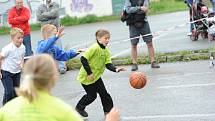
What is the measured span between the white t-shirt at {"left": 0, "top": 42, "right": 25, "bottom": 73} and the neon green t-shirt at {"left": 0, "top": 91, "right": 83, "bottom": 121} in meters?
4.86

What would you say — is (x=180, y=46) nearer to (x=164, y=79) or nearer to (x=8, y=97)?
(x=164, y=79)

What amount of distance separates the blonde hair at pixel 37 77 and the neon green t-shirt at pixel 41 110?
53mm

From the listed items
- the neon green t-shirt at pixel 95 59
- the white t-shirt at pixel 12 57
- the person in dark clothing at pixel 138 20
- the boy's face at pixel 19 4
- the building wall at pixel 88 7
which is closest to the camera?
the neon green t-shirt at pixel 95 59

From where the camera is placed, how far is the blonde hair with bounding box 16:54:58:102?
3713 millimetres

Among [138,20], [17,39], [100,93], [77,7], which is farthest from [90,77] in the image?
[77,7]

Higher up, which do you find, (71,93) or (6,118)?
(6,118)

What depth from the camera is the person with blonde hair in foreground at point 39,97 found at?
147 inches

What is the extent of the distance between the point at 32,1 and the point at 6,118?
2889cm

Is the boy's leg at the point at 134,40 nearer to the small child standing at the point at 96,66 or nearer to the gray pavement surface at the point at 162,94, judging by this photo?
the gray pavement surface at the point at 162,94

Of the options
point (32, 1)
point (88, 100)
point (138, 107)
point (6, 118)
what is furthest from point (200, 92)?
point (32, 1)

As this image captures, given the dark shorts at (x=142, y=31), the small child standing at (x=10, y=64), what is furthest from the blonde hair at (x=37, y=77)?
the dark shorts at (x=142, y=31)

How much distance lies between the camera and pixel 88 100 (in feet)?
27.8

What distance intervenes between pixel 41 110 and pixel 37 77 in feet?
0.74

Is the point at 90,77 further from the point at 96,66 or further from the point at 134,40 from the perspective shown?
the point at 134,40
